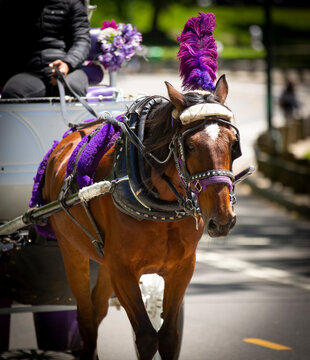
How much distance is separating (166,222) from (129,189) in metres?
0.31

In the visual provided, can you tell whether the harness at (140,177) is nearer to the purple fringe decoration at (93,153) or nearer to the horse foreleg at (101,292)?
the purple fringe decoration at (93,153)

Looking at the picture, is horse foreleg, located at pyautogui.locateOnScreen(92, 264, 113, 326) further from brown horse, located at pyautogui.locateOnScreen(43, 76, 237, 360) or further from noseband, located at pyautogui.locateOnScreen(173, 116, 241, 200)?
noseband, located at pyautogui.locateOnScreen(173, 116, 241, 200)

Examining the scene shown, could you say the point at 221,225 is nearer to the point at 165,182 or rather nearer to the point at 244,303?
the point at 165,182

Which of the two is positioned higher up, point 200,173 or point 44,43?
point 44,43

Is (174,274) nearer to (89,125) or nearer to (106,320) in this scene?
(89,125)

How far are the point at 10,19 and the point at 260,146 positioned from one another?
51.5ft

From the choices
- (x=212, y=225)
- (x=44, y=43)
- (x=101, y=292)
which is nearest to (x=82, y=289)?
(x=101, y=292)

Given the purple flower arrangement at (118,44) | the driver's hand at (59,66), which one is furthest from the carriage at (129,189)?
the purple flower arrangement at (118,44)

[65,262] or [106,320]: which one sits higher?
[65,262]

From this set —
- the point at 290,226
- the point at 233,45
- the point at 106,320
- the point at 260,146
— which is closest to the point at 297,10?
the point at 233,45

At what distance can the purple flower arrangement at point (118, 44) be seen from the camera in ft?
24.8

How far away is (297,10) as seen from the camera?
106625 millimetres

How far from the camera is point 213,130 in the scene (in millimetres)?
4727

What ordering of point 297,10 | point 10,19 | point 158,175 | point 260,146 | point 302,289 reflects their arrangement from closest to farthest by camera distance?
1. point 158,175
2. point 10,19
3. point 302,289
4. point 260,146
5. point 297,10
